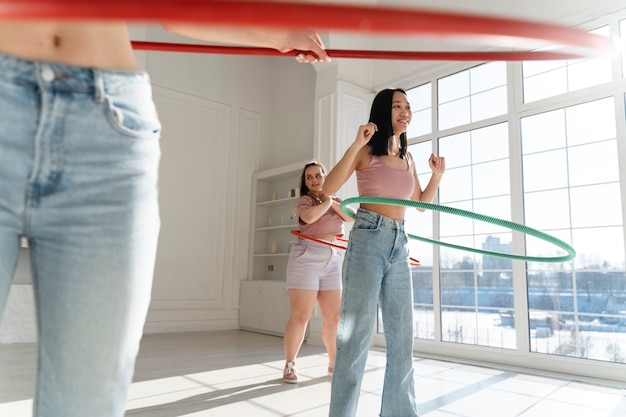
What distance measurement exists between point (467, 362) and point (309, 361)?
4.64 feet

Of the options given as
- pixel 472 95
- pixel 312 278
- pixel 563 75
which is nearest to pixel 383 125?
pixel 312 278

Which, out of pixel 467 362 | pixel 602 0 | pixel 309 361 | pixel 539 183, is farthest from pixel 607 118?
pixel 309 361

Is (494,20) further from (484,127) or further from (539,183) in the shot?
(484,127)

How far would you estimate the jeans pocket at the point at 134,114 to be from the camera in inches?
26.4

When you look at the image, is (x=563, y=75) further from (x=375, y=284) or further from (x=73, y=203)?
(x=73, y=203)

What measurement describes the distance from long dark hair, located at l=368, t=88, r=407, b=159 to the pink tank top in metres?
0.05

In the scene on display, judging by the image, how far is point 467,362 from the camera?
172 inches

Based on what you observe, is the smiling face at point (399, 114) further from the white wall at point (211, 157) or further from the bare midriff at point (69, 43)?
the white wall at point (211, 157)

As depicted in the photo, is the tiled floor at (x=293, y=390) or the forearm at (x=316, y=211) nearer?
the tiled floor at (x=293, y=390)

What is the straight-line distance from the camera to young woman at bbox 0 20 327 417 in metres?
0.62

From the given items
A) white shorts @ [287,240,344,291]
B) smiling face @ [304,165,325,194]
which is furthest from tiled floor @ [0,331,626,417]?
smiling face @ [304,165,325,194]

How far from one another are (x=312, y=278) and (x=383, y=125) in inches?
59.9

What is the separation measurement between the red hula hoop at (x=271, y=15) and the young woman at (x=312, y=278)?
2.73m

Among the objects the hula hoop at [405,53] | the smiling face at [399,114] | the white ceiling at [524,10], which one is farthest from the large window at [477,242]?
the hula hoop at [405,53]
